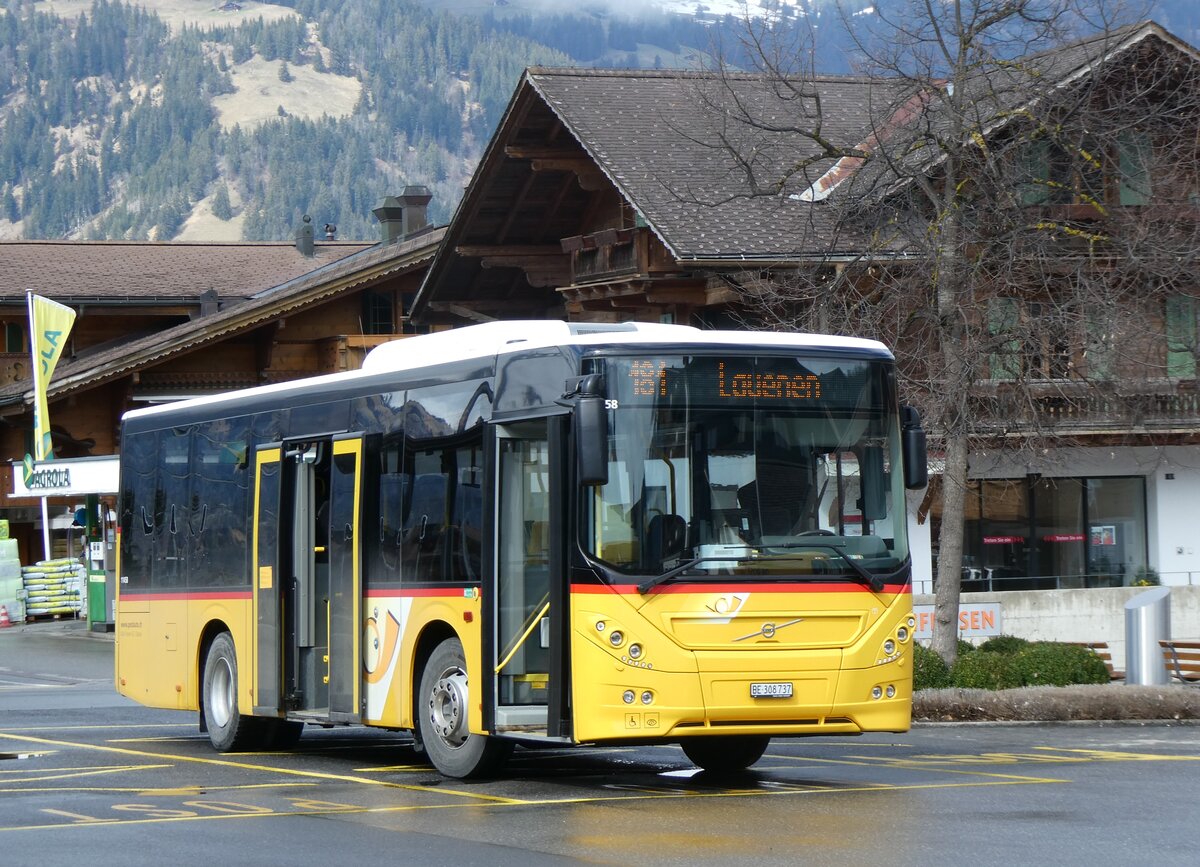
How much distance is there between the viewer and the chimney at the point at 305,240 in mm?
57766

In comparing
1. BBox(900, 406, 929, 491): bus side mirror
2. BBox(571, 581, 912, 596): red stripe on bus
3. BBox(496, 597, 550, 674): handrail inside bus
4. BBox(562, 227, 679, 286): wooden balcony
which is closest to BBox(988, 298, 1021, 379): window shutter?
BBox(900, 406, 929, 491): bus side mirror

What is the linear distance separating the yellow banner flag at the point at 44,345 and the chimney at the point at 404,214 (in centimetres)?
→ 1517

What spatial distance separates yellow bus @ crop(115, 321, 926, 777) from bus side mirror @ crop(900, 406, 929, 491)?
2cm

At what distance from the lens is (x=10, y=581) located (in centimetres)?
4366

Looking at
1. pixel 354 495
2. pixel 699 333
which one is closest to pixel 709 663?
pixel 699 333

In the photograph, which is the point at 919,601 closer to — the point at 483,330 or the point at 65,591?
the point at 483,330

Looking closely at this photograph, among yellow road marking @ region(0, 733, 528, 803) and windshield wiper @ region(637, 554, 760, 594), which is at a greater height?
windshield wiper @ region(637, 554, 760, 594)

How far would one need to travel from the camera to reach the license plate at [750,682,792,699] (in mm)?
13336

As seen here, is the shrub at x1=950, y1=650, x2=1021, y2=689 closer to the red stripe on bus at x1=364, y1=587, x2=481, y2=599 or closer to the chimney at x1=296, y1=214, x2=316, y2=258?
the red stripe on bus at x1=364, y1=587, x2=481, y2=599

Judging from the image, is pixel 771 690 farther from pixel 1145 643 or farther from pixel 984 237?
pixel 1145 643

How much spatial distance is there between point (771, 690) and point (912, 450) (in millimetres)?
2056

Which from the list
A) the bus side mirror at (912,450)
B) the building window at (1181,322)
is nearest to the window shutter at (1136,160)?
the building window at (1181,322)

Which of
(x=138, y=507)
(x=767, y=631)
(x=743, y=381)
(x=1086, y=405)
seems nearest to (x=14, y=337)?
(x=1086, y=405)

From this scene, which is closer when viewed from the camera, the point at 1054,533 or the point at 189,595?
the point at 189,595
